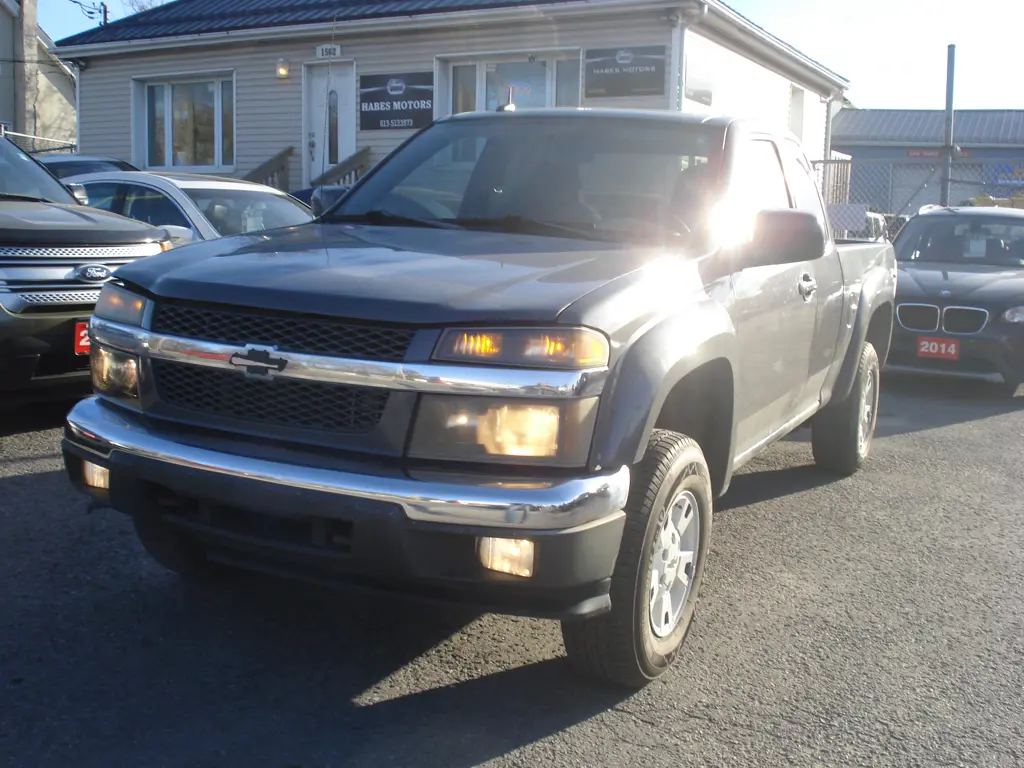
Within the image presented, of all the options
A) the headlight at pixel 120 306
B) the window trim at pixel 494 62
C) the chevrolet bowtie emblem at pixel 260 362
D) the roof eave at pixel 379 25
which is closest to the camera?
the chevrolet bowtie emblem at pixel 260 362

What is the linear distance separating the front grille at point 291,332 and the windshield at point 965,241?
8665 millimetres

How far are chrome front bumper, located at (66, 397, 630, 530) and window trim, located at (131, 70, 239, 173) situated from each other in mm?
17580

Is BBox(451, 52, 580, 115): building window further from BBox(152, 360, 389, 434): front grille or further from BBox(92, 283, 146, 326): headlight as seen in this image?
BBox(152, 360, 389, 434): front grille

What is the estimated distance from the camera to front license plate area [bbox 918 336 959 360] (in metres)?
9.02

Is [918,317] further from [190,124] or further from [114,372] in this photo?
[190,124]

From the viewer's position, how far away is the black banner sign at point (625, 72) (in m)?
15.4

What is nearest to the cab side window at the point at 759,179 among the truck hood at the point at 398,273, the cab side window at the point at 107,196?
the truck hood at the point at 398,273

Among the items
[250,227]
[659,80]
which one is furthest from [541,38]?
[250,227]

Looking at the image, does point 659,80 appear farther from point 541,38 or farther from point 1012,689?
point 1012,689

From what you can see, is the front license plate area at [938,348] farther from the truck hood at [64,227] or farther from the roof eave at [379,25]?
the roof eave at [379,25]

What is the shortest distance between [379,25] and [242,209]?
9285 millimetres

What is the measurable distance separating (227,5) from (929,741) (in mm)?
19846

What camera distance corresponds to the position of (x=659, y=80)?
15.4 m

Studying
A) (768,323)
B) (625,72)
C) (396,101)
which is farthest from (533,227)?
(396,101)
